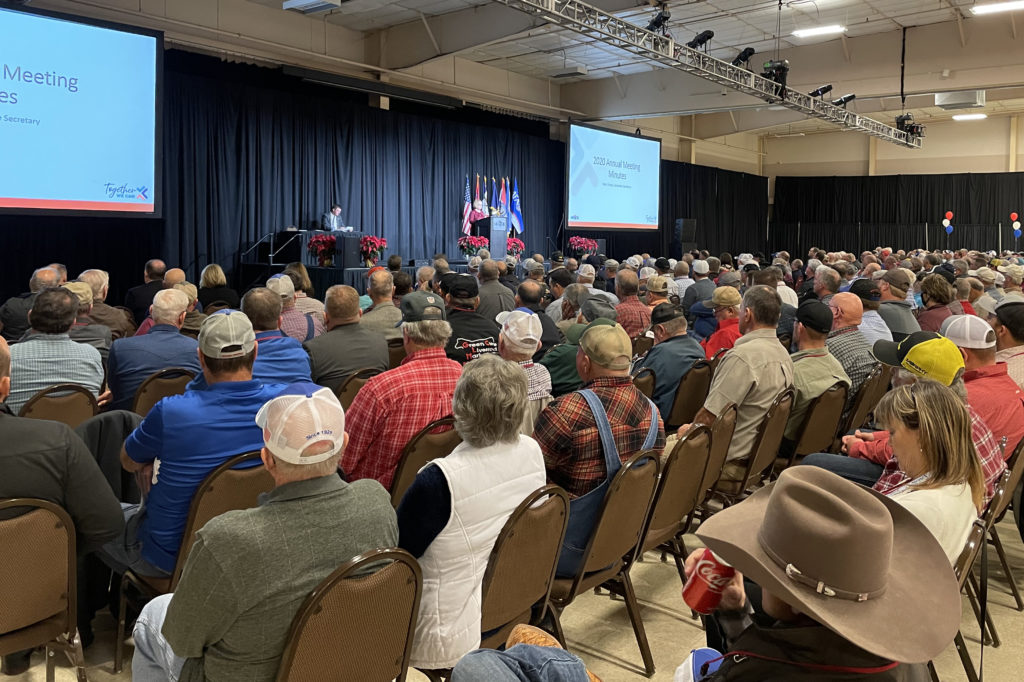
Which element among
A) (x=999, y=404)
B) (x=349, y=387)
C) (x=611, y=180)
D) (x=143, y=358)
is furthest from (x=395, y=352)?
(x=611, y=180)

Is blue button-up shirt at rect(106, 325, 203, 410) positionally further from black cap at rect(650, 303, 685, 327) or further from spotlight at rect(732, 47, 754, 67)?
spotlight at rect(732, 47, 754, 67)

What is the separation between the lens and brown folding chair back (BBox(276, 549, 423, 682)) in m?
1.64

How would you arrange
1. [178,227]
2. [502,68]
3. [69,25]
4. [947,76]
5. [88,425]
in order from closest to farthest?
1. [88,425]
2. [69,25]
3. [178,227]
4. [947,76]
5. [502,68]

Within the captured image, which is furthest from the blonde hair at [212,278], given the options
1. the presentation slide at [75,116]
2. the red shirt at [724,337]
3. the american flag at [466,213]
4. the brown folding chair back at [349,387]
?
the american flag at [466,213]

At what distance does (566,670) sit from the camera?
3.27 feet

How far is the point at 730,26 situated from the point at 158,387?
1119 cm

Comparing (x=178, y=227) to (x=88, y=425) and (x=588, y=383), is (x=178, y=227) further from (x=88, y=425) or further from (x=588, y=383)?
(x=588, y=383)

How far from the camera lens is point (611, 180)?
15.4m

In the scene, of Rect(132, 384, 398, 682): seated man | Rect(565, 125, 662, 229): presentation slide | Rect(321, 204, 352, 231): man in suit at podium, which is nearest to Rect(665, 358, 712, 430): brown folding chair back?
Rect(132, 384, 398, 682): seated man

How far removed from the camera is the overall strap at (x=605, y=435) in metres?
2.63

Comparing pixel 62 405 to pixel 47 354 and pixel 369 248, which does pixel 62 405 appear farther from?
pixel 369 248

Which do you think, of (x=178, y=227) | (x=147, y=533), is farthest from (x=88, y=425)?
(x=178, y=227)

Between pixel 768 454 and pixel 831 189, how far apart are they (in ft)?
68.5

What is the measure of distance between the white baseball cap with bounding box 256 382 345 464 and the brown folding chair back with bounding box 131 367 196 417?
200 cm
